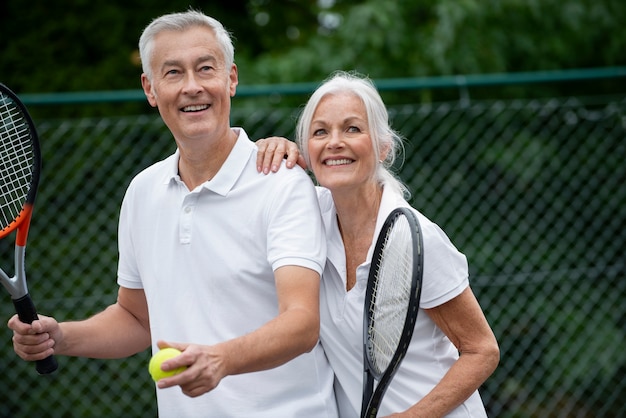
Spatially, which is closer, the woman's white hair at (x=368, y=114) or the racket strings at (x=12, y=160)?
the woman's white hair at (x=368, y=114)

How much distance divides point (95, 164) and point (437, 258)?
8.00 ft

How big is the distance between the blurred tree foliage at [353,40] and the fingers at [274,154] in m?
2.40

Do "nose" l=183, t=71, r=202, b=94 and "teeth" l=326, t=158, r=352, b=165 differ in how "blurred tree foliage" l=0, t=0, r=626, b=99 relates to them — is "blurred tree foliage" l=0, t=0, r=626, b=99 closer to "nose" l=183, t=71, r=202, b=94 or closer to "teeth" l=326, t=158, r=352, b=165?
"teeth" l=326, t=158, r=352, b=165

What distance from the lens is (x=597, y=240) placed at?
196 inches

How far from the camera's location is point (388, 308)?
2.68 m

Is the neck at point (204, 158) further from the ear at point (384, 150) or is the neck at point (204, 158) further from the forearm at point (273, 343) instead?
the forearm at point (273, 343)

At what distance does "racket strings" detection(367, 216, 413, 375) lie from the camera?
8.59ft

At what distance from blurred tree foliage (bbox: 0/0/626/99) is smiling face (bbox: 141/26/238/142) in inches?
99.8

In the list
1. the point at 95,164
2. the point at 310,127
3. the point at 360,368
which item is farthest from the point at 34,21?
the point at 360,368

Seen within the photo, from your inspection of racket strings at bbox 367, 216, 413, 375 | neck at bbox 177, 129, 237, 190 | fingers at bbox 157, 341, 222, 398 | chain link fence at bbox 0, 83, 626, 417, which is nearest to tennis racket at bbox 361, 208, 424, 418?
racket strings at bbox 367, 216, 413, 375

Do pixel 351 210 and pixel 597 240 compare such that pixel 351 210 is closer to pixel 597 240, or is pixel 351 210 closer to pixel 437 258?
pixel 437 258

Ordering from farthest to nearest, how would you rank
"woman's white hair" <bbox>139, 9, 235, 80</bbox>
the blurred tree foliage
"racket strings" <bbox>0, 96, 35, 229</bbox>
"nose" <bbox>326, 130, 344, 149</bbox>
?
the blurred tree foliage < "racket strings" <bbox>0, 96, 35, 229</bbox> < "nose" <bbox>326, 130, 344, 149</bbox> < "woman's white hair" <bbox>139, 9, 235, 80</bbox>

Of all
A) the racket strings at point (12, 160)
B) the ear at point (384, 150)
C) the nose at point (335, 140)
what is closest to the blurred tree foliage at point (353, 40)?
the racket strings at point (12, 160)

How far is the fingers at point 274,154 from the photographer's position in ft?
8.86
